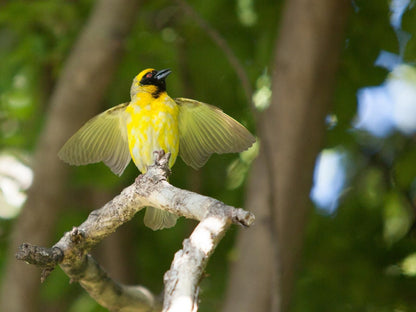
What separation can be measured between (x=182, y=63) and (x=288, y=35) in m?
1.09

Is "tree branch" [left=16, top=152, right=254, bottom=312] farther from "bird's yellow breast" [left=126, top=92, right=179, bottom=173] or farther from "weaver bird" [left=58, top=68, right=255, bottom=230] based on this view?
"bird's yellow breast" [left=126, top=92, right=179, bottom=173]

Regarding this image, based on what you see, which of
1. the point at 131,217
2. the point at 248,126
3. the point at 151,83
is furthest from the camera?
the point at 248,126

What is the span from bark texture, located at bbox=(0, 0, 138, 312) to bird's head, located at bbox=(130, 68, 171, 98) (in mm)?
1013

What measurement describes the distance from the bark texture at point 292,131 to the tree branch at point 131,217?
917 millimetres

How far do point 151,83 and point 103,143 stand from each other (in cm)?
38

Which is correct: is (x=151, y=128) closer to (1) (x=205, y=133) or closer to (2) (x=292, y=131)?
(1) (x=205, y=133)

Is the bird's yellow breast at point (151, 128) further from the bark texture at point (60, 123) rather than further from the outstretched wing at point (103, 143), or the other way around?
the bark texture at point (60, 123)

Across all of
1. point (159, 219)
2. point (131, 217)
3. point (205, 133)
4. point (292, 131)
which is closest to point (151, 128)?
point (205, 133)

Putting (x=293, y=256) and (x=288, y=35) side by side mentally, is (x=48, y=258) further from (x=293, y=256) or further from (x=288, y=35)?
(x=288, y=35)

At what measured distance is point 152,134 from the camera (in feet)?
9.45

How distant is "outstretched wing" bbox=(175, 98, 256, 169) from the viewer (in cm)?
260

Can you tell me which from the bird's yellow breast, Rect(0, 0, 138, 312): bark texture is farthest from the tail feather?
Rect(0, 0, 138, 312): bark texture

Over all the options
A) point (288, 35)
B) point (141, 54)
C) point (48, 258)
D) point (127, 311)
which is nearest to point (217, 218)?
point (48, 258)

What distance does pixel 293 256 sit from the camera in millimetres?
4117
